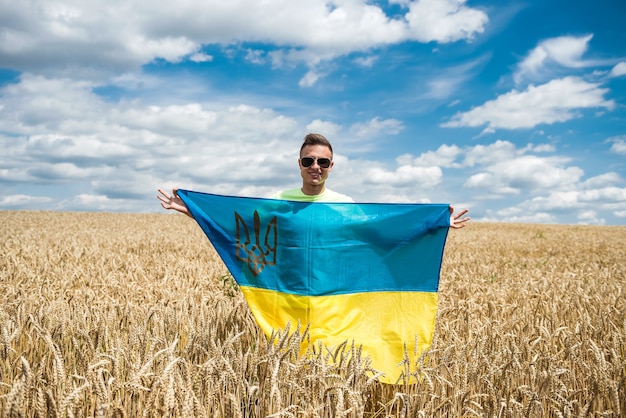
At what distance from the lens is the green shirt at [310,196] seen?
413 centimetres

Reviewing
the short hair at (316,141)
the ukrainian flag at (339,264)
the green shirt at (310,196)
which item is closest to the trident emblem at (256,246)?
the ukrainian flag at (339,264)

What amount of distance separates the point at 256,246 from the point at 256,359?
112 centimetres

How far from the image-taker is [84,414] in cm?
266

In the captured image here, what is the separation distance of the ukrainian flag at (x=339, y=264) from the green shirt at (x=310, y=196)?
0.86 feet

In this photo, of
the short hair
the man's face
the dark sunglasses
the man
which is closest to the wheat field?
the man

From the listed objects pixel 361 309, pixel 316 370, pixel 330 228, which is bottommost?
pixel 316 370

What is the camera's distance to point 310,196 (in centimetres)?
414

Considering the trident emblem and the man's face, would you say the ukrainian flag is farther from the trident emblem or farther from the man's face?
the man's face

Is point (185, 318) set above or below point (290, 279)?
below

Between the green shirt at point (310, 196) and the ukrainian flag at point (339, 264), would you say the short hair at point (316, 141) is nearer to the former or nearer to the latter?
the green shirt at point (310, 196)

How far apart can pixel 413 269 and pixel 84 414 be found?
2736 millimetres

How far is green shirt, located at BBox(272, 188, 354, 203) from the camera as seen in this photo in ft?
13.6

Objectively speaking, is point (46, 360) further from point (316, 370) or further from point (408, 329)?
point (408, 329)

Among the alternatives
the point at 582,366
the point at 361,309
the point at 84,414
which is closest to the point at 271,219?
the point at 361,309
